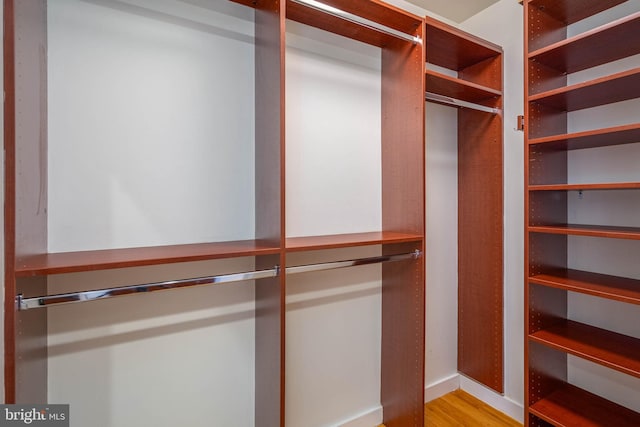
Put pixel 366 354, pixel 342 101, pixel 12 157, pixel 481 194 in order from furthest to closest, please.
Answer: pixel 481 194 < pixel 366 354 < pixel 342 101 < pixel 12 157

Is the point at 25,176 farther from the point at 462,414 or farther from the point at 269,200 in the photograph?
the point at 462,414

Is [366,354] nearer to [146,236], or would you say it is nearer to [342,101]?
[146,236]

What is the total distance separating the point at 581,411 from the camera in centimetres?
159

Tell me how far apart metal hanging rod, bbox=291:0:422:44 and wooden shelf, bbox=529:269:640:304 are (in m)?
1.45

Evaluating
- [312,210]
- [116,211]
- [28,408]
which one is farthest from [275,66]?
[28,408]

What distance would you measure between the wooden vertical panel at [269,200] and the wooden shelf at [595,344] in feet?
4.50

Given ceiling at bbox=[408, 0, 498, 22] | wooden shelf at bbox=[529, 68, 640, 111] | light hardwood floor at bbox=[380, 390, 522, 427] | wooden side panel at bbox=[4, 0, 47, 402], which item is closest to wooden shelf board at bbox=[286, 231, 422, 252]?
wooden side panel at bbox=[4, 0, 47, 402]

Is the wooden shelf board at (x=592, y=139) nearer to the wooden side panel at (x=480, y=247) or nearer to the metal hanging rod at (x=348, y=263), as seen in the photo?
the wooden side panel at (x=480, y=247)

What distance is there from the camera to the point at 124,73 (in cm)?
127

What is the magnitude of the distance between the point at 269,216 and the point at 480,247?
63.5 inches

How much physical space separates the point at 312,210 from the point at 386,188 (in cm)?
52

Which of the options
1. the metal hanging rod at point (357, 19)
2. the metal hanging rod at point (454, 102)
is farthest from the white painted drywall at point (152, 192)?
the metal hanging rod at point (454, 102)

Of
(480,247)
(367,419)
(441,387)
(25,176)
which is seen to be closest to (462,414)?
(441,387)

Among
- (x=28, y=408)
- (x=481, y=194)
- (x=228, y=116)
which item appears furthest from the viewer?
(x=481, y=194)
